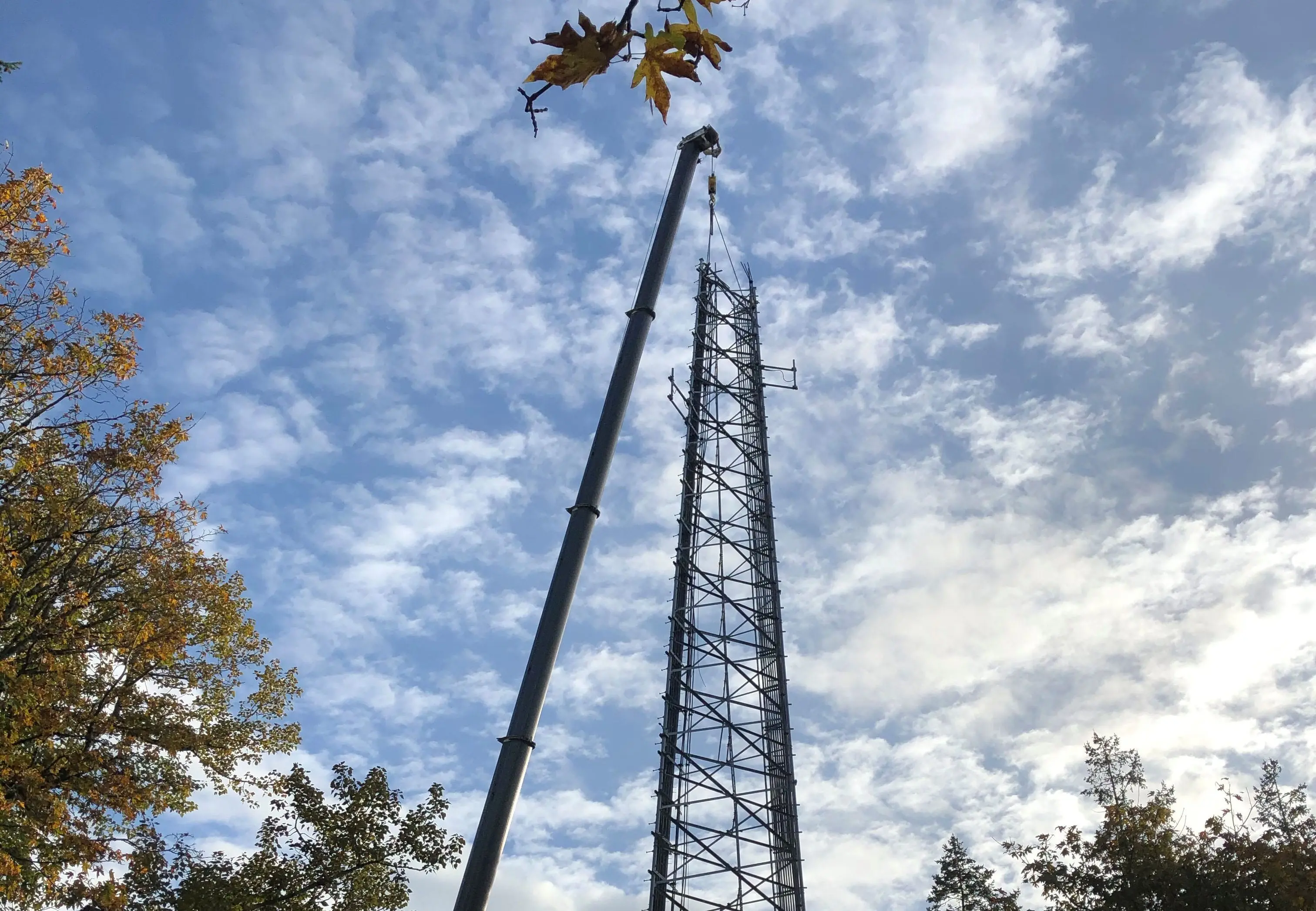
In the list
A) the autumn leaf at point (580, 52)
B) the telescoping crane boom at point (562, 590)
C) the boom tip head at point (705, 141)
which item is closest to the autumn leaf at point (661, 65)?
the autumn leaf at point (580, 52)

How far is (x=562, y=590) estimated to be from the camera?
41.7 feet

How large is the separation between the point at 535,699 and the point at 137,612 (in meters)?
6.85

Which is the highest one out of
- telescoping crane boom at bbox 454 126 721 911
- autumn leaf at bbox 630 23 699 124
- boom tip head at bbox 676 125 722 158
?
boom tip head at bbox 676 125 722 158

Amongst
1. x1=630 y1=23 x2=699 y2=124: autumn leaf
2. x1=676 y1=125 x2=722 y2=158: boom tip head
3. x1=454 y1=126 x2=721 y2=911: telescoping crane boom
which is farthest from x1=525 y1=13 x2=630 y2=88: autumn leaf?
x1=676 y1=125 x2=722 y2=158: boom tip head

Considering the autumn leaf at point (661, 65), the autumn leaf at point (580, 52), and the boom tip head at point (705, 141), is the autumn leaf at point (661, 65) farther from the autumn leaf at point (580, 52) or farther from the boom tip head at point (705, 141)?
the boom tip head at point (705, 141)

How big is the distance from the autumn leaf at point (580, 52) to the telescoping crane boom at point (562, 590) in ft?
30.2

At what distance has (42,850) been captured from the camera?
13445mm

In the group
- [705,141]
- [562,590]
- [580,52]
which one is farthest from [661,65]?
[705,141]

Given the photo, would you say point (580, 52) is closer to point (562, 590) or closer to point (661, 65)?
point (661, 65)

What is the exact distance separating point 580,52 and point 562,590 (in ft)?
32.0

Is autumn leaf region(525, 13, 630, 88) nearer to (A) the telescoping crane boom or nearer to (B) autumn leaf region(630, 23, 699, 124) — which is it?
(B) autumn leaf region(630, 23, 699, 124)

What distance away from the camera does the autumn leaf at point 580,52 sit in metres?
3.38

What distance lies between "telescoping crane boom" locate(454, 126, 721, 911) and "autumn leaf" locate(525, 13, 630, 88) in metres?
9.20

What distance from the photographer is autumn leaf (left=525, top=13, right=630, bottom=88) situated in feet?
11.1
